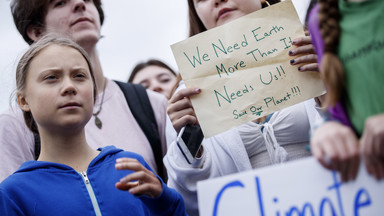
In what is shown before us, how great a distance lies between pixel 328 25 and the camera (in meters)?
1.01

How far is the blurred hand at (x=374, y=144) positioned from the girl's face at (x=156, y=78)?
2980mm

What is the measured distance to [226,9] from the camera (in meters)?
1.90

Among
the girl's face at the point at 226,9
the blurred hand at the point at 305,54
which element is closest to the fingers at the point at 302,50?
the blurred hand at the point at 305,54

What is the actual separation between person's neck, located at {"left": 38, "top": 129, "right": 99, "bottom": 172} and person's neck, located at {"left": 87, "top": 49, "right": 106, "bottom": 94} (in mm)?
764

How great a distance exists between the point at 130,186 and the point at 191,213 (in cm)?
56

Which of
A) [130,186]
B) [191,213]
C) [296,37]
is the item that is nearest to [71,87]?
[130,186]

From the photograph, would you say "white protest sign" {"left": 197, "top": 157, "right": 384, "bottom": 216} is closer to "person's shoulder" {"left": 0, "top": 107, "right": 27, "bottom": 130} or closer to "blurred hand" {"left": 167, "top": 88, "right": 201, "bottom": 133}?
"blurred hand" {"left": 167, "top": 88, "right": 201, "bottom": 133}

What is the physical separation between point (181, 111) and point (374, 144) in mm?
974

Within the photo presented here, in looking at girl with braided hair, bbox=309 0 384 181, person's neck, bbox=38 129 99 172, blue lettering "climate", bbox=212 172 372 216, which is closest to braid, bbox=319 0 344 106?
girl with braided hair, bbox=309 0 384 181

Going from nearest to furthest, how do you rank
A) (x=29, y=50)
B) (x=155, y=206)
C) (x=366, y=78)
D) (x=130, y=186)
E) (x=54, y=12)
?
(x=366, y=78)
(x=130, y=186)
(x=155, y=206)
(x=29, y=50)
(x=54, y=12)

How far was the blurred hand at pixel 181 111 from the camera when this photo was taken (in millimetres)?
1727

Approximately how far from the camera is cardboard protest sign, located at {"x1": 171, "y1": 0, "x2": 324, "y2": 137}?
64.9 inches

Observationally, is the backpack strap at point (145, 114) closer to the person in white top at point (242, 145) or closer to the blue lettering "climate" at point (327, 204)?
the person in white top at point (242, 145)

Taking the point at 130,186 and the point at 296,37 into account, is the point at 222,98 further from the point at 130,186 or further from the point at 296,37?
the point at 130,186
